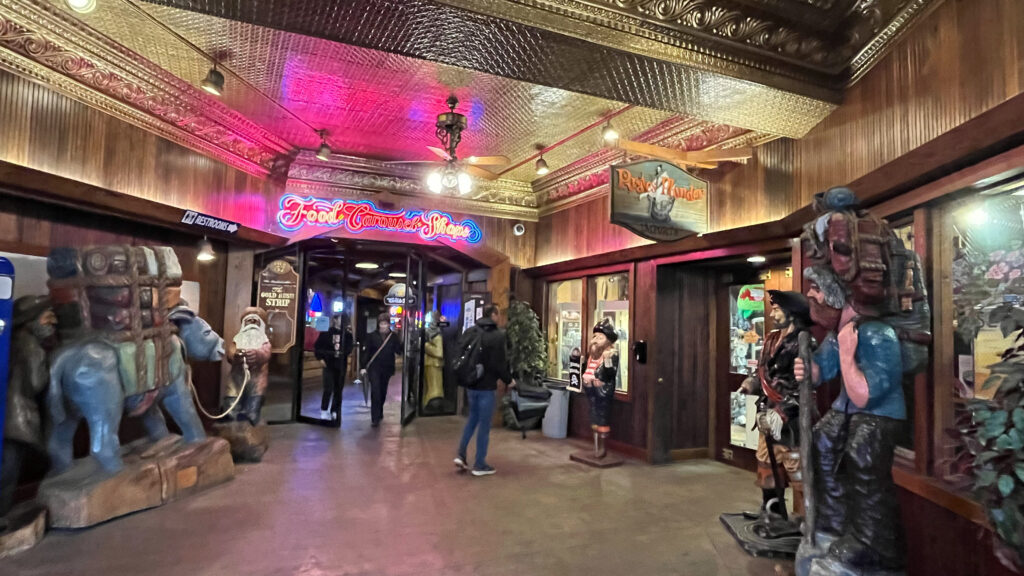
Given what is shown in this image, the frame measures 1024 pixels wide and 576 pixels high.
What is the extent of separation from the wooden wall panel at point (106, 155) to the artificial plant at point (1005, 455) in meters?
6.10

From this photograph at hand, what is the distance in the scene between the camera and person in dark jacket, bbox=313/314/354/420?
25.0 ft

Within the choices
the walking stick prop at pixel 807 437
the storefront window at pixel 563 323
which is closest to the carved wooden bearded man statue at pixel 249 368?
the storefront window at pixel 563 323

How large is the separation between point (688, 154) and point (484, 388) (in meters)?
2.99

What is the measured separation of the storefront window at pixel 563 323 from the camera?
754 cm

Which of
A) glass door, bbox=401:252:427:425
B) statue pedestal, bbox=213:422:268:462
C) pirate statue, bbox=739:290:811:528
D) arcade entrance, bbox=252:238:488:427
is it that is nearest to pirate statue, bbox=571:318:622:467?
pirate statue, bbox=739:290:811:528

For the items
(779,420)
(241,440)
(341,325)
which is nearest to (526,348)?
(341,325)

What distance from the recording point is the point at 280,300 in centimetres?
725

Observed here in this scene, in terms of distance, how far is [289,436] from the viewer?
686 cm

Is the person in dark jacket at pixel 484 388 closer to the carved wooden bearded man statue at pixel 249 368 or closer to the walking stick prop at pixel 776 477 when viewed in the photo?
the carved wooden bearded man statue at pixel 249 368

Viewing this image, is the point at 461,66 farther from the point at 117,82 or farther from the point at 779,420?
the point at 117,82

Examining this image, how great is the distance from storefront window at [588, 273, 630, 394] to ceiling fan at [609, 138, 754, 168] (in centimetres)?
190

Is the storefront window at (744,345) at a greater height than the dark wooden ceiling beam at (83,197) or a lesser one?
lesser

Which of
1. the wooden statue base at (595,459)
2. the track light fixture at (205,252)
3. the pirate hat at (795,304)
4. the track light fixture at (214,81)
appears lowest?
the wooden statue base at (595,459)

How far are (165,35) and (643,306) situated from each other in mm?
5224
